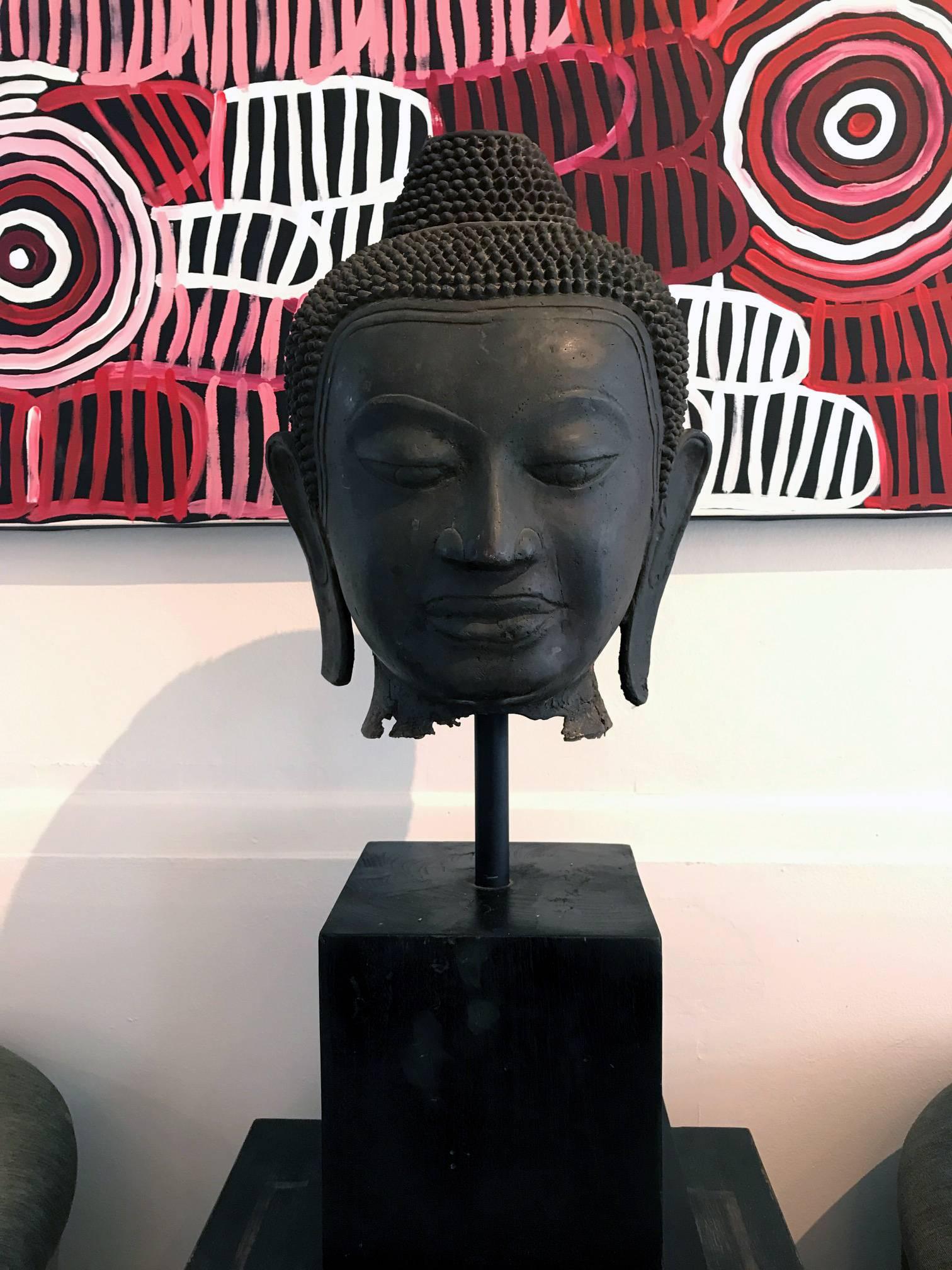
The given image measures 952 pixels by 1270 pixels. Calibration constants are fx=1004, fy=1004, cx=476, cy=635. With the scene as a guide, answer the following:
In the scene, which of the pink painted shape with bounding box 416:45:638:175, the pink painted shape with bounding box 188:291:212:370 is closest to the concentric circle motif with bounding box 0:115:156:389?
the pink painted shape with bounding box 188:291:212:370

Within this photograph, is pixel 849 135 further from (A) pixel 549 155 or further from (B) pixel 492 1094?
(B) pixel 492 1094

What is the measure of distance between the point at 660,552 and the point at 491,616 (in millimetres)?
380

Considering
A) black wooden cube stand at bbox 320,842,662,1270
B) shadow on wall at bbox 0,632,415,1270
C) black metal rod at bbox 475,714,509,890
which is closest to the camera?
black wooden cube stand at bbox 320,842,662,1270

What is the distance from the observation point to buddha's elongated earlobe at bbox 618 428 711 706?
1.46 meters

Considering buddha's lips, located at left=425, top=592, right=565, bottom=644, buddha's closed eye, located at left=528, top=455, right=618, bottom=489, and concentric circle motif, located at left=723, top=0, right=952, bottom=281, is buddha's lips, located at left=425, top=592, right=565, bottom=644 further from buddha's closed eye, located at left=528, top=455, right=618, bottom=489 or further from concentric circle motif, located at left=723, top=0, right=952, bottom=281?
concentric circle motif, located at left=723, top=0, right=952, bottom=281

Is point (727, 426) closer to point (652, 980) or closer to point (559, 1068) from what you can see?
point (652, 980)

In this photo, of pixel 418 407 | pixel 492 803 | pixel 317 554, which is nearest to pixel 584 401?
pixel 418 407

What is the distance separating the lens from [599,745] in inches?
78.9

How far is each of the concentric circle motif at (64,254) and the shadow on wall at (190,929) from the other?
68cm

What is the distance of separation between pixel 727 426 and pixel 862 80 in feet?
2.28

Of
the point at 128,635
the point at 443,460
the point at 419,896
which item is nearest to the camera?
the point at 443,460

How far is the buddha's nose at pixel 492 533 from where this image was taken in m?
1.17

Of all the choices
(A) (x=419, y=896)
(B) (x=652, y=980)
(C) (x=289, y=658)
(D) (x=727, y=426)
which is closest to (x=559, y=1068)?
(B) (x=652, y=980)

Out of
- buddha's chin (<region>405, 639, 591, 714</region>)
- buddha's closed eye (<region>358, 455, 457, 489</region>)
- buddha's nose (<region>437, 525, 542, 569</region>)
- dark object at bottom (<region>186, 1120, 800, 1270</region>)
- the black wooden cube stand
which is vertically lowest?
dark object at bottom (<region>186, 1120, 800, 1270</region>)
